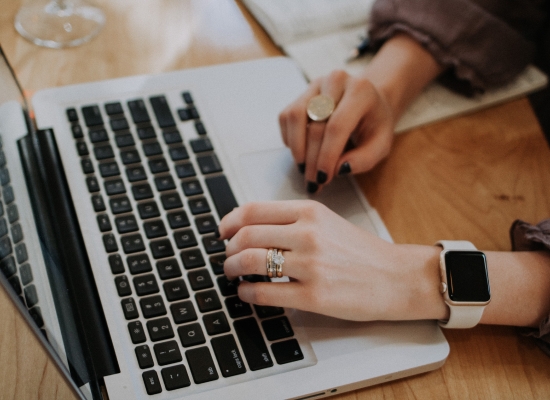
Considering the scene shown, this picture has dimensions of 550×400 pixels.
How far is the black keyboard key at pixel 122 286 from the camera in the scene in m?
0.52

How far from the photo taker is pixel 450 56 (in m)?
0.78

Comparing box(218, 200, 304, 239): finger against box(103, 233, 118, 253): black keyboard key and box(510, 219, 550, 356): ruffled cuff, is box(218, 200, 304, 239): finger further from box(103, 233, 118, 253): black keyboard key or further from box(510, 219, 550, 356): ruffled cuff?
box(510, 219, 550, 356): ruffled cuff

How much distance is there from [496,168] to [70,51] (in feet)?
2.01

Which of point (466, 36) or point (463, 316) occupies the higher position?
point (466, 36)

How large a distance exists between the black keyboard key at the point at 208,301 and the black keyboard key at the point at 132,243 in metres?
0.08

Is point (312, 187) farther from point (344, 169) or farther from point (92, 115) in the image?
point (92, 115)

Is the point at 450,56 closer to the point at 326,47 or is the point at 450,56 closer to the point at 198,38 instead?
the point at 326,47

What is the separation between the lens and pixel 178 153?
0.64m

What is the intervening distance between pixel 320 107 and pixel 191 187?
18 centimetres

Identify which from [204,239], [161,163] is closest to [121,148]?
[161,163]

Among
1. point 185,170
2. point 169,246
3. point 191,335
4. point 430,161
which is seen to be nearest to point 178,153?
point 185,170

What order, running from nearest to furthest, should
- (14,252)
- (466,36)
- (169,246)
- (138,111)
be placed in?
(14,252), (169,246), (138,111), (466,36)

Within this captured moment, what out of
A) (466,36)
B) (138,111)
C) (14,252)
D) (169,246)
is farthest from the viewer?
(466,36)

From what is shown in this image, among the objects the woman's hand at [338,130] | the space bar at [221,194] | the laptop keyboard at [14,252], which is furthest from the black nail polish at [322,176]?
the laptop keyboard at [14,252]
